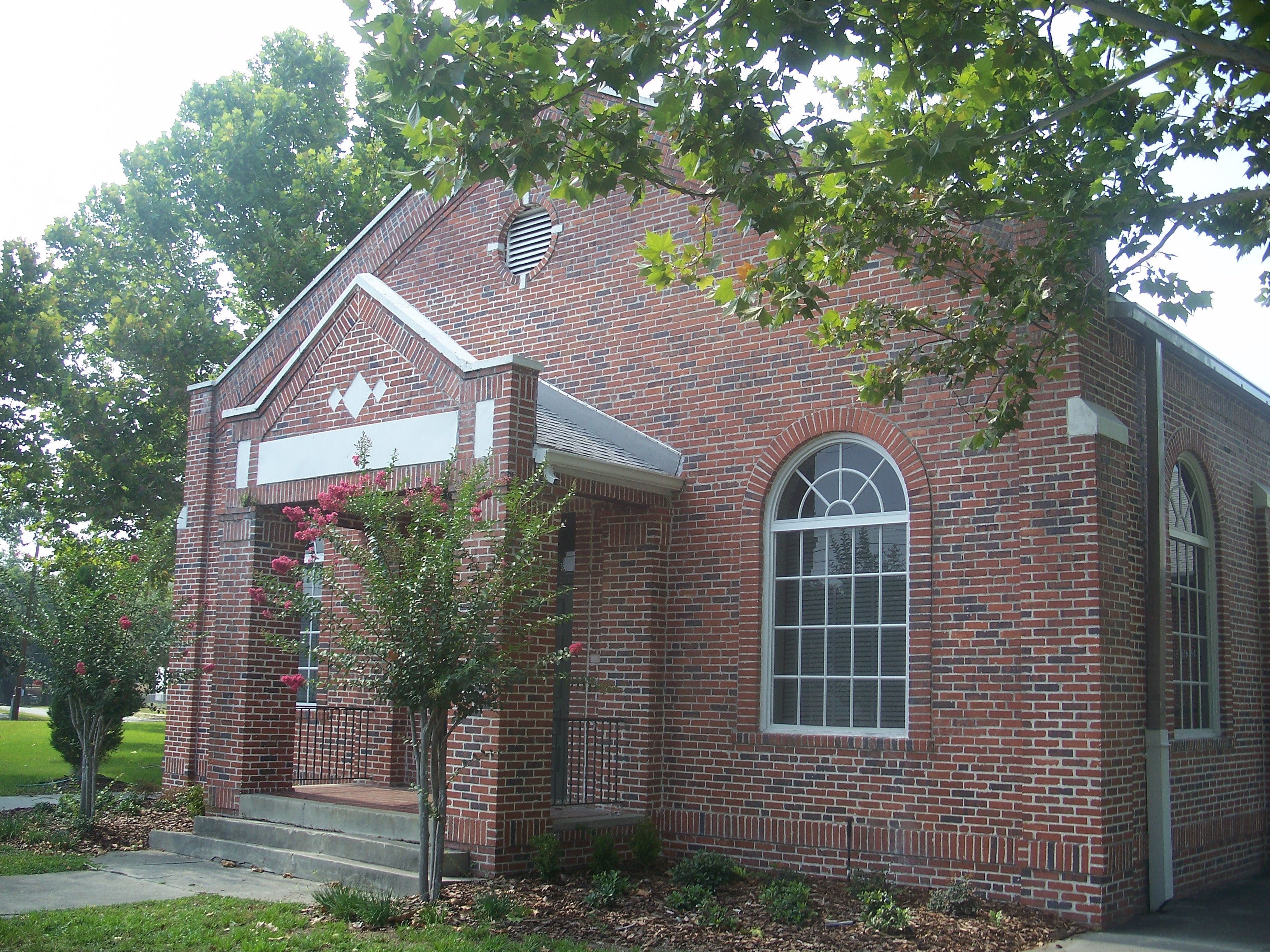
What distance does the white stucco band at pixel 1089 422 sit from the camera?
8.95m

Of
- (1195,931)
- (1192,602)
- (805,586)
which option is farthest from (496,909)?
(1192,602)

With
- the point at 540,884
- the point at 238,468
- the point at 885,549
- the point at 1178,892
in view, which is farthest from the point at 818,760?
the point at 238,468

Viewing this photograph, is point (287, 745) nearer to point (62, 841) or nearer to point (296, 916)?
point (62, 841)

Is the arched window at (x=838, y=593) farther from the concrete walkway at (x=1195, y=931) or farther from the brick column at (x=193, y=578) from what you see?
the brick column at (x=193, y=578)

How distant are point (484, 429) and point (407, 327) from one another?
1585 millimetres

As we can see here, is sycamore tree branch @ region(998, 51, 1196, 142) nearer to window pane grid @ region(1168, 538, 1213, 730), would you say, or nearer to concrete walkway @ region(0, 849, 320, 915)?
window pane grid @ region(1168, 538, 1213, 730)

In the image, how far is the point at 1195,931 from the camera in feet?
28.2

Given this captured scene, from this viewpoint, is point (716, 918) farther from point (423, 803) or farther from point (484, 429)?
point (484, 429)

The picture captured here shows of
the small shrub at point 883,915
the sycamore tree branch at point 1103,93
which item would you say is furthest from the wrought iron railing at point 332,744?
the sycamore tree branch at point 1103,93

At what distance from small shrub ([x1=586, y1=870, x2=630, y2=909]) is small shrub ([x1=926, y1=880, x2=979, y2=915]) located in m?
2.41

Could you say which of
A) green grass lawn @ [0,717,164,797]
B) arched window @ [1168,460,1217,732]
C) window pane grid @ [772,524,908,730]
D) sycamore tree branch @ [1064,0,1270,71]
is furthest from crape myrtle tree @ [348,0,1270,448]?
green grass lawn @ [0,717,164,797]

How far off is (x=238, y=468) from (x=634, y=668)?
4946 millimetres

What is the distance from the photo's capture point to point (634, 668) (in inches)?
446

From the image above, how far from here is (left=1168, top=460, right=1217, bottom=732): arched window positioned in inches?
438
